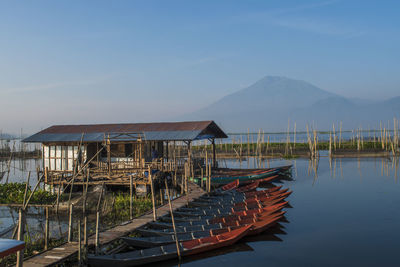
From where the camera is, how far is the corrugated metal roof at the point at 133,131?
22.8 metres

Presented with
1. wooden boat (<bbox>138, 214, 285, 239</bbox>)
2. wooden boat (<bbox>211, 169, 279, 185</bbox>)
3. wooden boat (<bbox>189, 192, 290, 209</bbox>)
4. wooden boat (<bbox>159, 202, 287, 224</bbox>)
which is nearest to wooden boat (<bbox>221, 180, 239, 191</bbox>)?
wooden boat (<bbox>211, 169, 279, 185</bbox>)

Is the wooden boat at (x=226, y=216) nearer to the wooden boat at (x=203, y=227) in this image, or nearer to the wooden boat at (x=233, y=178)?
the wooden boat at (x=203, y=227)

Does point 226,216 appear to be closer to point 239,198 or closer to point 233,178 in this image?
point 239,198

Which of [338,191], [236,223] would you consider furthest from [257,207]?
[338,191]

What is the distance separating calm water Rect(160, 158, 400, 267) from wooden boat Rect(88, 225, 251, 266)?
314 millimetres

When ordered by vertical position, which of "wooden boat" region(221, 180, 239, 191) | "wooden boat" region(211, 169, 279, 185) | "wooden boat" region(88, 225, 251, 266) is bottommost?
"wooden boat" region(88, 225, 251, 266)

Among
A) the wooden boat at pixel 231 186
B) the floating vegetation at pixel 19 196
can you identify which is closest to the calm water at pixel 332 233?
the wooden boat at pixel 231 186

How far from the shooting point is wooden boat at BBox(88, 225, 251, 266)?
9.52 metres

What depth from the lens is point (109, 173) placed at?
2000 centimetres

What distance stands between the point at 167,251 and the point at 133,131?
15008 mm

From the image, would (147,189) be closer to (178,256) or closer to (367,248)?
(178,256)

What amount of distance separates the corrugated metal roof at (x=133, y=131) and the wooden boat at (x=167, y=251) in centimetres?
1076

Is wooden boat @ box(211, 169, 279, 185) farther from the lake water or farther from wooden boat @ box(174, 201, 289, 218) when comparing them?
wooden boat @ box(174, 201, 289, 218)

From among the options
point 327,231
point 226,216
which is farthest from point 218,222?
point 327,231
